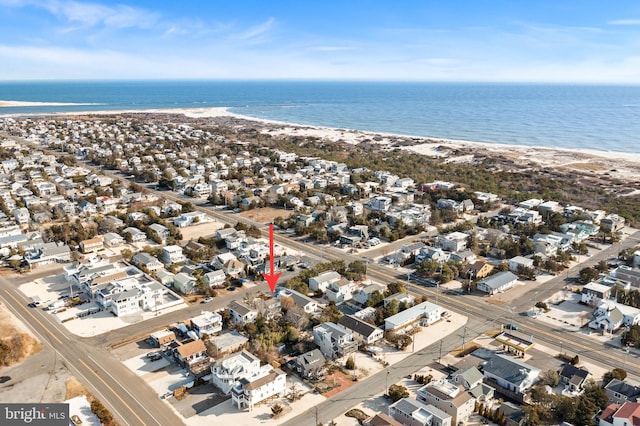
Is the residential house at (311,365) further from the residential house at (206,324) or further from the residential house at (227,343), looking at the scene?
the residential house at (206,324)

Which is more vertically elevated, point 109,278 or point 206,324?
point 109,278

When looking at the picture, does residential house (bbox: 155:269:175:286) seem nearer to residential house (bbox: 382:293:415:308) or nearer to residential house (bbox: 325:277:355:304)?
residential house (bbox: 325:277:355:304)

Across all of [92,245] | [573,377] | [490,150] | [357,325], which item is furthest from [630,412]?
[490,150]

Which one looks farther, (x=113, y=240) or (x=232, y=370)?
(x=113, y=240)

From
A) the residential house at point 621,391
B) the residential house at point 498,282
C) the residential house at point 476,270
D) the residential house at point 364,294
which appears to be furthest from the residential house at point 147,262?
the residential house at point 621,391

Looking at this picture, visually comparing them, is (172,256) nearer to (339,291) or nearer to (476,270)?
(339,291)

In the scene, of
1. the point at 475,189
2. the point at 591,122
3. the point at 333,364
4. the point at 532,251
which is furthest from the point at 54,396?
the point at 591,122

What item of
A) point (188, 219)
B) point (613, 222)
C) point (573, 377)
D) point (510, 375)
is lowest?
point (573, 377)
